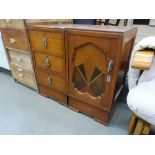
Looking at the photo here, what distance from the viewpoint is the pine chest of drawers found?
2.65ft

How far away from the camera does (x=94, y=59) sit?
0.90 metres

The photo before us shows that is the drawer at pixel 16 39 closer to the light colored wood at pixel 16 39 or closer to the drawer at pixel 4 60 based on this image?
the light colored wood at pixel 16 39

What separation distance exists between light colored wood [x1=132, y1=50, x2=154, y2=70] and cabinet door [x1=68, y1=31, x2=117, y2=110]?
0.14 meters

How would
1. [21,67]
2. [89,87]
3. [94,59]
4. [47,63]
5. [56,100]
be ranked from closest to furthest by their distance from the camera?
[94,59] < [89,87] < [47,63] < [56,100] < [21,67]

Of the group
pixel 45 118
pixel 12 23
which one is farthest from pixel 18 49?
pixel 45 118

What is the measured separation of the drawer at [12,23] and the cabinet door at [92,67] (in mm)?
497

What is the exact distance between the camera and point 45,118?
1.11m

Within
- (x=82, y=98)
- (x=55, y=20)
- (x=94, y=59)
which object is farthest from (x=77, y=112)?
(x=55, y=20)

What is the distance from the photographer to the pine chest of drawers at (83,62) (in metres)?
0.81

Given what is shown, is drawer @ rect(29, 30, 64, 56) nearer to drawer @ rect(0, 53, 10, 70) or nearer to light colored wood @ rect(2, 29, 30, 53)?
light colored wood @ rect(2, 29, 30, 53)

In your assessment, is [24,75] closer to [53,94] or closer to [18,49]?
[18,49]

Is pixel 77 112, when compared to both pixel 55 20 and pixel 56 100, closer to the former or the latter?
pixel 56 100

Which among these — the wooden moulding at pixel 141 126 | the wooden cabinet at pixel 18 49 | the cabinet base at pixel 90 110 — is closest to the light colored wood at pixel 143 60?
the wooden moulding at pixel 141 126
